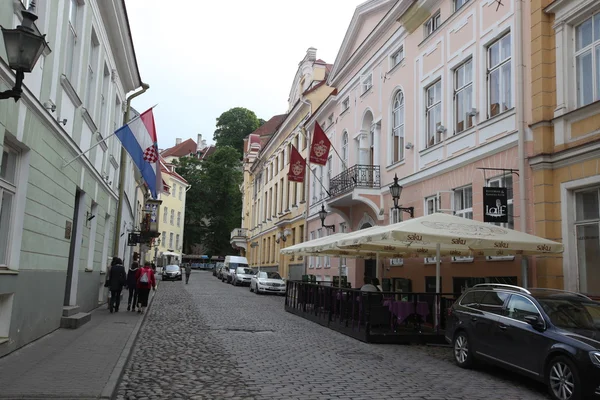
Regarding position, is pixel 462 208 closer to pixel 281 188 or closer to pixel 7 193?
pixel 7 193

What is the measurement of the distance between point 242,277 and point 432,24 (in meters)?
24.8

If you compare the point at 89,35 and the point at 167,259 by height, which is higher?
the point at 89,35

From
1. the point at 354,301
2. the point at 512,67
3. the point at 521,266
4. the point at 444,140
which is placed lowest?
the point at 354,301

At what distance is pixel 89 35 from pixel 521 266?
460 inches

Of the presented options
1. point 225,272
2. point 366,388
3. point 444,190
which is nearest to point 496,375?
point 366,388

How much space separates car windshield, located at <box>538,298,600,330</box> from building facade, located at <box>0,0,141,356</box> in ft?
26.0

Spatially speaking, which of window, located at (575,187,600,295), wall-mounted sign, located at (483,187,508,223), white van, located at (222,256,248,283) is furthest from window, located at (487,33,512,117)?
white van, located at (222,256,248,283)

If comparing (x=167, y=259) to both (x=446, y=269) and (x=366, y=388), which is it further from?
(x=366, y=388)

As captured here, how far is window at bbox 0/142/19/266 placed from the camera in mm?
8312

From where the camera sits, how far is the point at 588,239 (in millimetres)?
10836

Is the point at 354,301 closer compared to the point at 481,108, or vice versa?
the point at 354,301

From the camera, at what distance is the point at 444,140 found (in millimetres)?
16281

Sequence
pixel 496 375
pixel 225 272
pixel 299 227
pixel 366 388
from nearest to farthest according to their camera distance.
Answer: pixel 366 388, pixel 496 375, pixel 299 227, pixel 225 272

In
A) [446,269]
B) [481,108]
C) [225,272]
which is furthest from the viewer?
[225,272]
